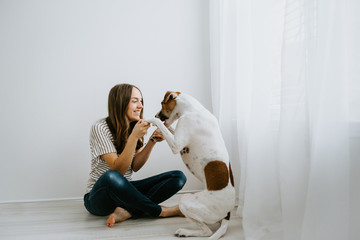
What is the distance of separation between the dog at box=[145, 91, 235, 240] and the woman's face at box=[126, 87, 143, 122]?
0.41m

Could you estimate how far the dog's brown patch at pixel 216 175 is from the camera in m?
1.31

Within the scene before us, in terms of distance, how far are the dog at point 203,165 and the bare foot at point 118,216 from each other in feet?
1.34

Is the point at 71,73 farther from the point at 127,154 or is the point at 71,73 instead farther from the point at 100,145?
the point at 127,154

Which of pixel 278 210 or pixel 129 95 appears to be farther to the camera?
pixel 129 95

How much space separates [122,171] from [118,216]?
10.8 inches

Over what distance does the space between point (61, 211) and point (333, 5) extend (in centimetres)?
208

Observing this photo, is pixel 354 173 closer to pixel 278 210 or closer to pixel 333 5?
pixel 278 210

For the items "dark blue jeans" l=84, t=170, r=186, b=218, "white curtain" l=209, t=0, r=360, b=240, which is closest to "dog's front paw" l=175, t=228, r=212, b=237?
"white curtain" l=209, t=0, r=360, b=240

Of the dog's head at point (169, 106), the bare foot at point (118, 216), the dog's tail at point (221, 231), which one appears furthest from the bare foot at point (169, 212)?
the dog's head at point (169, 106)

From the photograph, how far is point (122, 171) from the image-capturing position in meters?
1.68

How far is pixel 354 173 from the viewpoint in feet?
3.13

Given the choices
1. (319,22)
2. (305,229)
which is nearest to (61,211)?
(305,229)

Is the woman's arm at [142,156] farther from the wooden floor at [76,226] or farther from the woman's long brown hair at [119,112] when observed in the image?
the wooden floor at [76,226]

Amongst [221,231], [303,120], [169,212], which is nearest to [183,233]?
[221,231]
